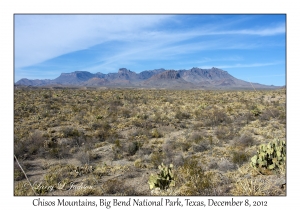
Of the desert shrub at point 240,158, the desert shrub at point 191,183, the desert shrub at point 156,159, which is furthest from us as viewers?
the desert shrub at point 156,159

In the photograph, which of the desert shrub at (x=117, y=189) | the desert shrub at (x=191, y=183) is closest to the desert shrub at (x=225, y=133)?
the desert shrub at (x=191, y=183)

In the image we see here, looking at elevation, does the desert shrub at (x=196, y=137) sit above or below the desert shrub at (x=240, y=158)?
above

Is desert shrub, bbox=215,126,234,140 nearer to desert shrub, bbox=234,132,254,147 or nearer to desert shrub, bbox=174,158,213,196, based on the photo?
desert shrub, bbox=234,132,254,147

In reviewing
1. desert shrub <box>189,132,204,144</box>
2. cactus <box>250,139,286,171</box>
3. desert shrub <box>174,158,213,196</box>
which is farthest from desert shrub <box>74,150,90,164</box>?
cactus <box>250,139,286,171</box>

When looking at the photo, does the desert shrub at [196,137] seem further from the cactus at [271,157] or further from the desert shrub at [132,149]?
the cactus at [271,157]

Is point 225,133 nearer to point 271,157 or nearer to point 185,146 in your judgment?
point 185,146

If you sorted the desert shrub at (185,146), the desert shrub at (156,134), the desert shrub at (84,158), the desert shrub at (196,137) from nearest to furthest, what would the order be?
1. the desert shrub at (84,158)
2. the desert shrub at (185,146)
3. the desert shrub at (196,137)
4. the desert shrub at (156,134)

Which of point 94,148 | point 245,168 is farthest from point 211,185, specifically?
point 94,148
